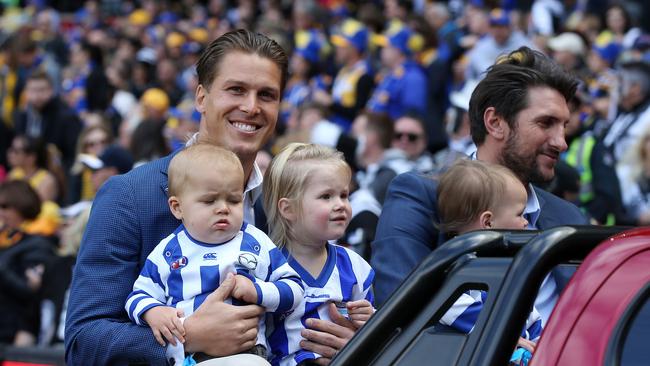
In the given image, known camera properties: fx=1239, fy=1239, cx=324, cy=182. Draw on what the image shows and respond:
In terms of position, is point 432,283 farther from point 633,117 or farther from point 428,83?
point 428,83

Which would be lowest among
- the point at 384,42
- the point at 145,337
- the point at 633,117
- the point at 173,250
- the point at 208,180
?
the point at 145,337

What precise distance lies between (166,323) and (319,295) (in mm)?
603

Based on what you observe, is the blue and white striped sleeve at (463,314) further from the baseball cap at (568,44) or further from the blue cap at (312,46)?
the blue cap at (312,46)

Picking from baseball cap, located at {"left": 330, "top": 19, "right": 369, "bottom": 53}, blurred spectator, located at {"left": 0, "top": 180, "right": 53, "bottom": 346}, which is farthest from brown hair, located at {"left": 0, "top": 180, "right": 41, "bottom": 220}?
baseball cap, located at {"left": 330, "top": 19, "right": 369, "bottom": 53}

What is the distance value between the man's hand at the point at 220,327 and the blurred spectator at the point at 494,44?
9201 millimetres

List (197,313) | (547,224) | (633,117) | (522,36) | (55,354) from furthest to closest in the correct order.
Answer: (522,36), (633,117), (55,354), (547,224), (197,313)

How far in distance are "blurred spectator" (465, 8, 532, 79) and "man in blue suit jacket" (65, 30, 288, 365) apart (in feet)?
27.6

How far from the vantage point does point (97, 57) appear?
20.1 metres

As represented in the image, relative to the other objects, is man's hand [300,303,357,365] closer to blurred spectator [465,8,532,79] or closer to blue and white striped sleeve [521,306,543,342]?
blue and white striped sleeve [521,306,543,342]

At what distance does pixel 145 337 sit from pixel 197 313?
22 cm

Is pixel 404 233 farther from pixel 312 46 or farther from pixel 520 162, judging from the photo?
pixel 312 46

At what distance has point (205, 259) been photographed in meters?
3.86

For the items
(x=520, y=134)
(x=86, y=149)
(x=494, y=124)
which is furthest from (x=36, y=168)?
(x=520, y=134)

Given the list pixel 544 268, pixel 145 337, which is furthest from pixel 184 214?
pixel 544 268
